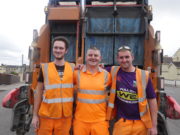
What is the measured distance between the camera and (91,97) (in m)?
2.23

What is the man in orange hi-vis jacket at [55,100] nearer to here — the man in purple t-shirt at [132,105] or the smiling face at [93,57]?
the smiling face at [93,57]

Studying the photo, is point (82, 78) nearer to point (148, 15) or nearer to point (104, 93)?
point (104, 93)

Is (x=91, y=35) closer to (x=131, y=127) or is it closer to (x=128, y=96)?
(x=128, y=96)

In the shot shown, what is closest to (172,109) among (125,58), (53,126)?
(125,58)

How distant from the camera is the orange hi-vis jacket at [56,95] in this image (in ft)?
7.44

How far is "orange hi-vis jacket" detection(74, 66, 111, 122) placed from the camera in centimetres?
221

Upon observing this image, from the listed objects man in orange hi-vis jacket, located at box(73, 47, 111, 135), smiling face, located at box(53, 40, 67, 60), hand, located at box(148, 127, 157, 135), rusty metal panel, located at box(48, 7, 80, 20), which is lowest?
hand, located at box(148, 127, 157, 135)

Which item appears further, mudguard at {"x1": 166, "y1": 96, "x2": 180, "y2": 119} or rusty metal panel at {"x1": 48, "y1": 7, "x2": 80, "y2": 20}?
rusty metal panel at {"x1": 48, "y1": 7, "x2": 80, "y2": 20}

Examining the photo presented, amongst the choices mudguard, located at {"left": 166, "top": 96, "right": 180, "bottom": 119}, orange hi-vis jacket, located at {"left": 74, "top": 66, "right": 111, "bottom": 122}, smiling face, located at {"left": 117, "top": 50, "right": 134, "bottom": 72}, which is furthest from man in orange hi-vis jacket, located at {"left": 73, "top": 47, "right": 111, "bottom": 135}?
mudguard, located at {"left": 166, "top": 96, "right": 180, "bottom": 119}

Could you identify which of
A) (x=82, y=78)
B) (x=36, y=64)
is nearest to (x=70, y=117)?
(x=82, y=78)

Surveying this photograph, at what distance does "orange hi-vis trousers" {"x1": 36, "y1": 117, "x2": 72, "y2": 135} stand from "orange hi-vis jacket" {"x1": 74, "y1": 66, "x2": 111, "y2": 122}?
0.64 feet

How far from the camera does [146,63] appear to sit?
11.2ft

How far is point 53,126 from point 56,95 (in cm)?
39

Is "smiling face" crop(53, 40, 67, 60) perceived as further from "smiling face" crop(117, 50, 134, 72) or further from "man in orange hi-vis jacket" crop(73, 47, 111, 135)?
"smiling face" crop(117, 50, 134, 72)
